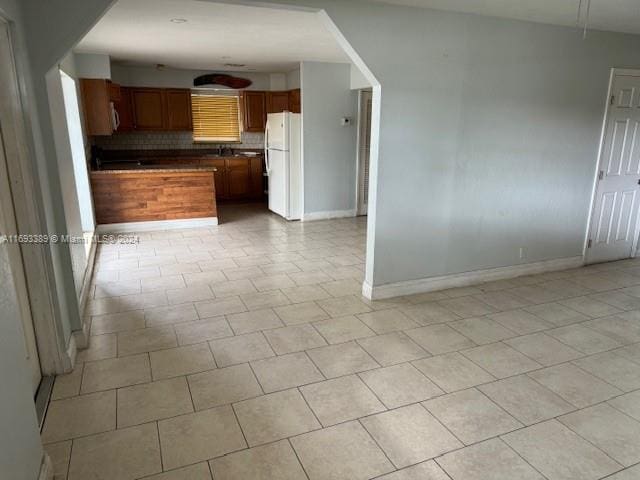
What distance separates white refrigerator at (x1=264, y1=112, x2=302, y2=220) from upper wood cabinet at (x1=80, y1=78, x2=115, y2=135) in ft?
8.04

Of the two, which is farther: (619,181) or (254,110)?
(254,110)

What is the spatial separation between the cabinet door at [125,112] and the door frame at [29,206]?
531 centimetres

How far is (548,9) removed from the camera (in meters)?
3.38

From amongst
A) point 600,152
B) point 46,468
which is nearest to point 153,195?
point 46,468

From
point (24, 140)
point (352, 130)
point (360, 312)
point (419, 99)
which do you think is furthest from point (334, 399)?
point (352, 130)

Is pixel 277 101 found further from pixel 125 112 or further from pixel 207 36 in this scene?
pixel 207 36

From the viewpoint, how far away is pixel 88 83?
5.77 meters

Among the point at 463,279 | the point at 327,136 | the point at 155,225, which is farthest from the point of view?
the point at 327,136

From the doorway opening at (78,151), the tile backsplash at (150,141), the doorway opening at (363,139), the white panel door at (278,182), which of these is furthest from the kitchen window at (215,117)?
the doorway opening at (78,151)

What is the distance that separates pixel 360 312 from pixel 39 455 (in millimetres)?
2402

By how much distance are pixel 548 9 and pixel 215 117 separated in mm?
6362

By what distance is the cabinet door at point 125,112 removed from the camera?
7227 mm

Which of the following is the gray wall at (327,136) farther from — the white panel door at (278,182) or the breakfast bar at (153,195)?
the breakfast bar at (153,195)

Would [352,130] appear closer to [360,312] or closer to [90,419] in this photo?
[360,312]
